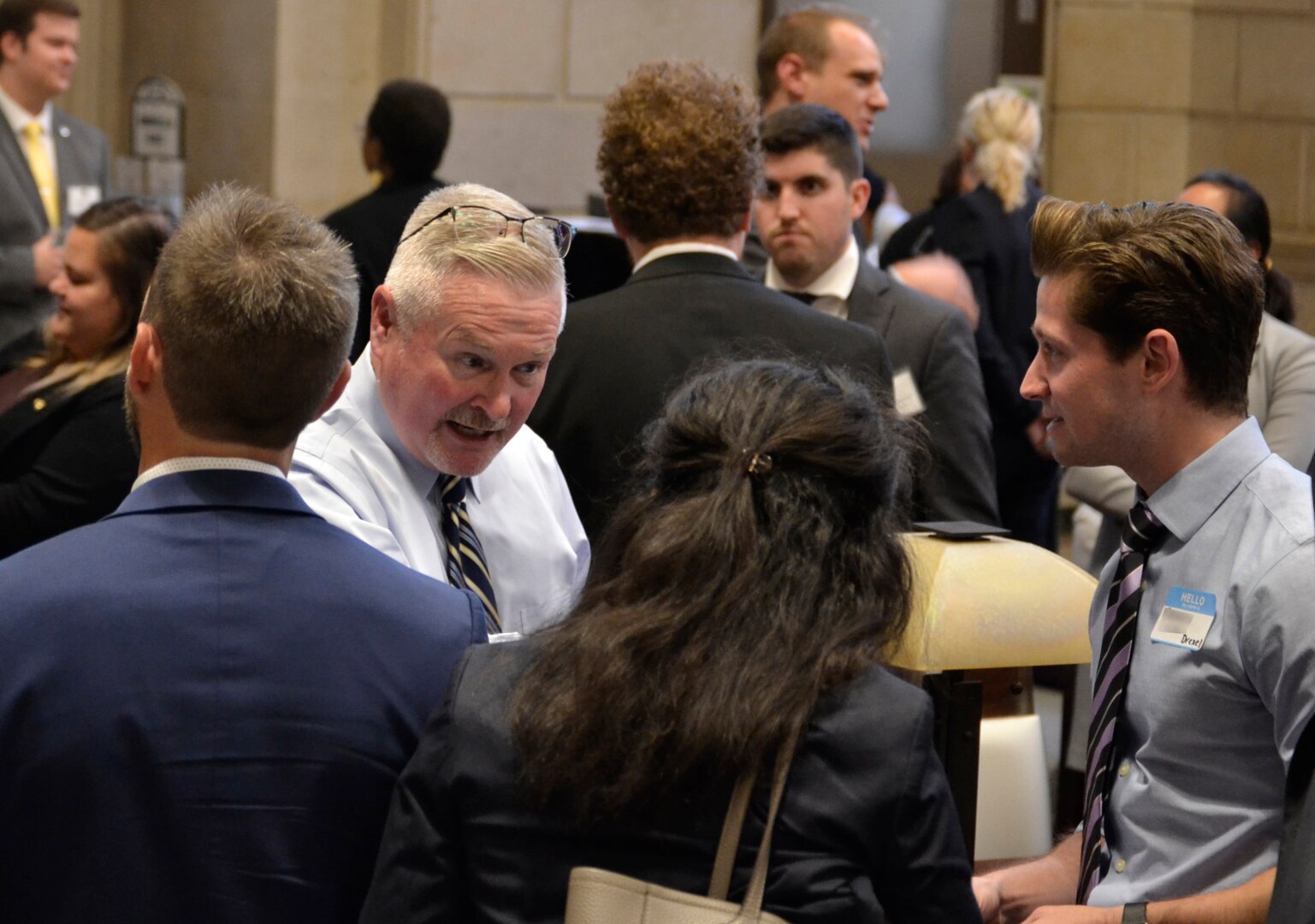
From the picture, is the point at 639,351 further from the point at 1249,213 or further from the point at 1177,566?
the point at 1249,213

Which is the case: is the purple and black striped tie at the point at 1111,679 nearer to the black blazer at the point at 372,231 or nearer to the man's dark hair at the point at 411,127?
the black blazer at the point at 372,231

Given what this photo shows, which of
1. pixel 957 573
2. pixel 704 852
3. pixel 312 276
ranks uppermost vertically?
pixel 312 276

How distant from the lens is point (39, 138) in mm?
5785

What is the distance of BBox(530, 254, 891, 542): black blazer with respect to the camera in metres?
2.78

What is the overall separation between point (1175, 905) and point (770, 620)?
0.68 metres

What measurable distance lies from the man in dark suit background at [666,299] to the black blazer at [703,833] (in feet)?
4.21

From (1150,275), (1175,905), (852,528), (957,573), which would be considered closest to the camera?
(852,528)

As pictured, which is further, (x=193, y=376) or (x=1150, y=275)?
(x=1150, y=275)

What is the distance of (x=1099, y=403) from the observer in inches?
77.8

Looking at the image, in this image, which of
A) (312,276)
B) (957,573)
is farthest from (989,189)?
(312,276)

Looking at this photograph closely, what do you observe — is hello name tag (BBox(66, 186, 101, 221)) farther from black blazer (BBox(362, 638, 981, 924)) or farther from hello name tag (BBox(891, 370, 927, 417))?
black blazer (BBox(362, 638, 981, 924))

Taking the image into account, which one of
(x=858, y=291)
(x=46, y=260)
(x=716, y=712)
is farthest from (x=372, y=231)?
(x=716, y=712)

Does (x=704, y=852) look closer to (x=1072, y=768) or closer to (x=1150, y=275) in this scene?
(x=1150, y=275)

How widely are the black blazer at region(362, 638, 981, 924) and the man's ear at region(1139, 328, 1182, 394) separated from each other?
64cm
